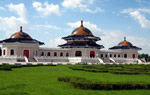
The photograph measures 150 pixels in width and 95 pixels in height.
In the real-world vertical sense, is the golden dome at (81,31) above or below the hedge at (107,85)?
above

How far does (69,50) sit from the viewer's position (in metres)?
56.8

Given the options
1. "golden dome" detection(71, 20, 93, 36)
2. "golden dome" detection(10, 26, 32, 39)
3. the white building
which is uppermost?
"golden dome" detection(71, 20, 93, 36)

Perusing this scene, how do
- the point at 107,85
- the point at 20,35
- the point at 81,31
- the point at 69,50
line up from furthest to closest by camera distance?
the point at 81,31 < the point at 69,50 < the point at 20,35 < the point at 107,85

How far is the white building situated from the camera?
49.2m

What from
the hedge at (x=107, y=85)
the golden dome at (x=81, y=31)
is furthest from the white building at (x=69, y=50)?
the hedge at (x=107, y=85)

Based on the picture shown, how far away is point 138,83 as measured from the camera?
12.1m

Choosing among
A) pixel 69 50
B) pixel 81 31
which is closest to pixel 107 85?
pixel 69 50

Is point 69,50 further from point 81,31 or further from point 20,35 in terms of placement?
point 20,35

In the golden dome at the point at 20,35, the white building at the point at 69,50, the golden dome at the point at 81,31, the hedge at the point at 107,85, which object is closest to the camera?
the hedge at the point at 107,85

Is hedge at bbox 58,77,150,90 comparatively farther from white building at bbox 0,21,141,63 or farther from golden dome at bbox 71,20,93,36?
golden dome at bbox 71,20,93,36

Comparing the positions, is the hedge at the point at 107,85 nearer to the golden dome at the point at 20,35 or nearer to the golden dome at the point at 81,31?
the golden dome at the point at 20,35

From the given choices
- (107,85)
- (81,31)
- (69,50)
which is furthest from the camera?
(81,31)

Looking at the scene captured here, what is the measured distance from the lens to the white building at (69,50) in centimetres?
4916

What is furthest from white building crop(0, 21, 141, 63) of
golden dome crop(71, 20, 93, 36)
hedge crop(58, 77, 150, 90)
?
hedge crop(58, 77, 150, 90)
